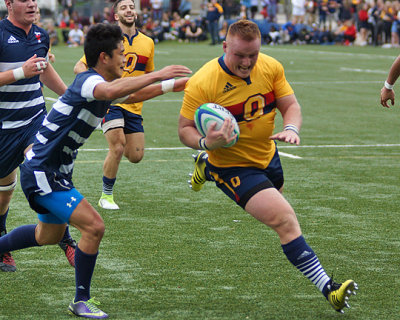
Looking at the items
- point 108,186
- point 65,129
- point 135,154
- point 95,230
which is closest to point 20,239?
point 95,230

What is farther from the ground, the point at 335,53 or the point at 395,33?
the point at 395,33

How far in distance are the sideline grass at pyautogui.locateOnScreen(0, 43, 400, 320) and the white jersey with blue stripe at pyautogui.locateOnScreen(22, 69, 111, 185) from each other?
40.6 inches

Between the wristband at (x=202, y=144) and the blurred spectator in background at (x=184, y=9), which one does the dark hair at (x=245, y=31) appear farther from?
the blurred spectator in background at (x=184, y=9)

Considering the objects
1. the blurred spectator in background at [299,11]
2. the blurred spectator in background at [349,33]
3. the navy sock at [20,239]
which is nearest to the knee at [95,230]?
the navy sock at [20,239]

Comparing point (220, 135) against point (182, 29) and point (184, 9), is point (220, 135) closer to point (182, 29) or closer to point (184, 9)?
point (182, 29)

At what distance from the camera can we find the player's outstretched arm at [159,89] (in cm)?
590

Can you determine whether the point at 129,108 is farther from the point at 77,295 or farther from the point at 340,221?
the point at 77,295

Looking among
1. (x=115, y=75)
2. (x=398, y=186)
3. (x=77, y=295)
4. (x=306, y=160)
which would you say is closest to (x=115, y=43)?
(x=115, y=75)

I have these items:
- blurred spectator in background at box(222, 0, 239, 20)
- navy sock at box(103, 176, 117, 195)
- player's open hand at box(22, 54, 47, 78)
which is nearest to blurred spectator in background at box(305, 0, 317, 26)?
blurred spectator in background at box(222, 0, 239, 20)

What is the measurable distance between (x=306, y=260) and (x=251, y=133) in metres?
1.05

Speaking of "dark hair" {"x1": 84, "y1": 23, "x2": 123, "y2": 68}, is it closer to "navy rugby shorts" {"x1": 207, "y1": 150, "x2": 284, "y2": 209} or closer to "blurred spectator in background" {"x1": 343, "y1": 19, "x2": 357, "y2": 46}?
"navy rugby shorts" {"x1": 207, "y1": 150, "x2": 284, "y2": 209}

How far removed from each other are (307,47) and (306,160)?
27.0 m

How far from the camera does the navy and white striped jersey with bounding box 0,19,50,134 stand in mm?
7191

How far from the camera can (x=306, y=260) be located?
5633 mm
